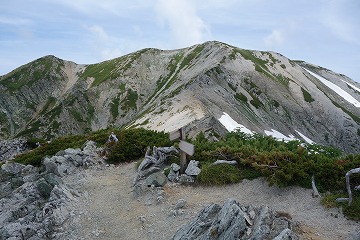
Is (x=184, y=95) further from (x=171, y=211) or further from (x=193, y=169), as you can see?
(x=171, y=211)

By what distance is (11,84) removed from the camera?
145750 mm

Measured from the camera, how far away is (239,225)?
10977 mm

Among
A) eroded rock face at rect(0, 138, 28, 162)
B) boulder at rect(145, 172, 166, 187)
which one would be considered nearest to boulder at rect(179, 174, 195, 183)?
boulder at rect(145, 172, 166, 187)

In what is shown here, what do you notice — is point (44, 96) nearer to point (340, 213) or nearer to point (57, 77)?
point (57, 77)

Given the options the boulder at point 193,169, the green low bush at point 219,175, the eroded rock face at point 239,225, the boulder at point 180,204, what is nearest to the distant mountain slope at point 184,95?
the boulder at point 193,169

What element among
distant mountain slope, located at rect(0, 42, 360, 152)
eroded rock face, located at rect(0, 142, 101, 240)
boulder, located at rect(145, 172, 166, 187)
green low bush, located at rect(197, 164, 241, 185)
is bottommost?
eroded rock face, located at rect(0, 142, 101, 240)

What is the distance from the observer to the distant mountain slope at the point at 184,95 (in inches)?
2631

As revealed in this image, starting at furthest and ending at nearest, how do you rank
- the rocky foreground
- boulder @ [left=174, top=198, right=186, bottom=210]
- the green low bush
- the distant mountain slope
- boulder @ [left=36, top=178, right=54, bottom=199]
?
the distant mountain slope < boulder @ [left=36, top=178, right=54, bottom=199] < the green low bush < boulder @ [left=174, top=198, right=186, bottom=210] < the rocky foreground

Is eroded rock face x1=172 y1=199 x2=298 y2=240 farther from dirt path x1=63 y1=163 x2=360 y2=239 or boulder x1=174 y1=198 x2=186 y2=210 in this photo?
boulder x1=174 y1=198 x2=186 y2=210

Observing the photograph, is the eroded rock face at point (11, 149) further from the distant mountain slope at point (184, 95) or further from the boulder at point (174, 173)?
the boulder at point (174, 173)

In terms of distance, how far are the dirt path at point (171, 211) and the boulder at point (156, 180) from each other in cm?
39

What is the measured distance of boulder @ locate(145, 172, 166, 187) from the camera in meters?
18.1

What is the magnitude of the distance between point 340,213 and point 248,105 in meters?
61.8

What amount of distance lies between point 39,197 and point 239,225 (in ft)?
42.0
